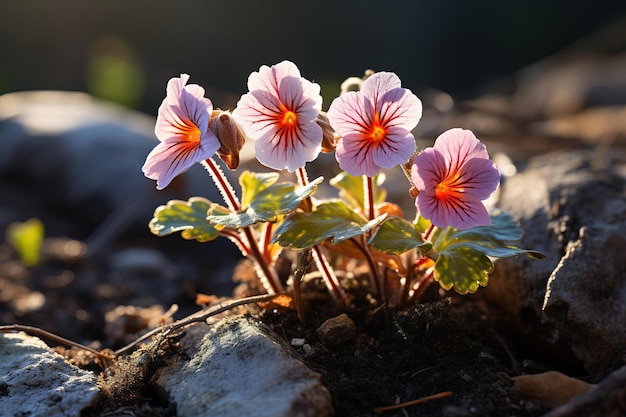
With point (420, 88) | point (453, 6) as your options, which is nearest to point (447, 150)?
point (420, 88)

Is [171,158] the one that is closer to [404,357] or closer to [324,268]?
[324,268]

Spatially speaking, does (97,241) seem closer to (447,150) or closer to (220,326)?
(220,326)

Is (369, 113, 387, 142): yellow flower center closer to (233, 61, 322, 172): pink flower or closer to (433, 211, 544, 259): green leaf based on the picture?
(233, 61, 322, 172): pink flower

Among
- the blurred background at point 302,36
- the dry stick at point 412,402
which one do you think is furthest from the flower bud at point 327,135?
the blurred background at point 302,36

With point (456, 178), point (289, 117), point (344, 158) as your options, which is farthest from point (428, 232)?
point (289, 117)

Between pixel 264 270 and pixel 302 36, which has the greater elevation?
pixel 302 36

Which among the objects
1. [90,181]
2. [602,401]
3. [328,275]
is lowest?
[602,401]

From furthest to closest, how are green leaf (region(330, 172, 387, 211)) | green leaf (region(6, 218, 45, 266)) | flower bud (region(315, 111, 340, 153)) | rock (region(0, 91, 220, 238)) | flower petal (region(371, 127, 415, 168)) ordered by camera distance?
1. rock (region(0, 91, 220, 238))
2. green leaf (region(6, 218, 45, 266))
3. green leaf (region(330, 172, 387, 211))
4. flower bud (region(315, 111, 340, 153))
5. flower petal (region(371, 127, 415, 168))

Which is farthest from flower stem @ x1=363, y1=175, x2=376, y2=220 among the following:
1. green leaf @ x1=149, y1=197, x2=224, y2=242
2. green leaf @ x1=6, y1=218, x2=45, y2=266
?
green leaf @ x1=6, y1=218, x2=45, y2=266
